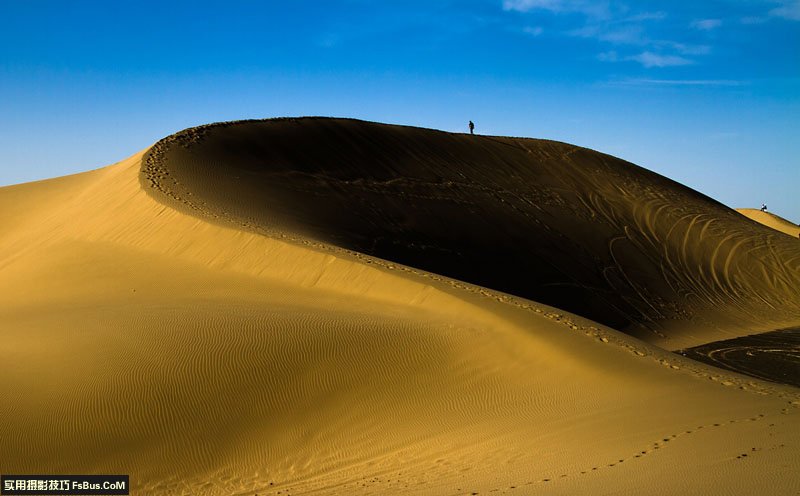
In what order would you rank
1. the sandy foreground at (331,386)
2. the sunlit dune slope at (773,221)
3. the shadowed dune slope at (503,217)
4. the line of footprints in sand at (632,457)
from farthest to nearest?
1. the sunlit dune slope at (773,221)
2. the shadowed dune slope at (503,217)
3. the sandy foreground at (331,386)
4. the line of footprints in sand at (632,457)

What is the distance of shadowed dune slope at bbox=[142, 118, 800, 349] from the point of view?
22.1m

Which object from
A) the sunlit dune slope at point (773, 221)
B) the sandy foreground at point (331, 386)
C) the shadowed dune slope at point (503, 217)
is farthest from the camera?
the sunlit dune slope at point (773, 221)

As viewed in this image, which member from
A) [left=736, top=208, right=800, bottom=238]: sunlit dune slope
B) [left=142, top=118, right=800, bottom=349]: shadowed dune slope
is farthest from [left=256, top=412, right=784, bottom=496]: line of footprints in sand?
[left=736, top=208, right=800, bottom=238]: sunlit dune slope

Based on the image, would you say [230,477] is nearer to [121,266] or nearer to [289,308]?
[289,308]

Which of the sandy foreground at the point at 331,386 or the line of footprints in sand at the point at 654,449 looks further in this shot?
the sandy foreground at the point at 331,386

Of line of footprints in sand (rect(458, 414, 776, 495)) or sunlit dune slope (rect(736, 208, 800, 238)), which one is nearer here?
line of footprints in sand (rect(458, 414, 776, 495))

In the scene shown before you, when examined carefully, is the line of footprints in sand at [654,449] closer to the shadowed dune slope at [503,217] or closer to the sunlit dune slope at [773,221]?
the shadowed dune slope at [503,217]

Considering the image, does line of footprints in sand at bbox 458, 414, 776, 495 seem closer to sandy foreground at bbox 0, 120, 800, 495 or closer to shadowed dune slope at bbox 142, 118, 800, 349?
sandy foreground at bbox 0, 120, 800, 495

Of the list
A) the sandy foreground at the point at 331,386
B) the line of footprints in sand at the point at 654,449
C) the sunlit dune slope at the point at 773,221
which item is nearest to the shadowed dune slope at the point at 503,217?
the sandy foreground at the point at 331,386

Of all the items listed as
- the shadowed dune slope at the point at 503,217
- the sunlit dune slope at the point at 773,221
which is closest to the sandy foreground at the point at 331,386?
the shadowed dune slope at the point at 503,217

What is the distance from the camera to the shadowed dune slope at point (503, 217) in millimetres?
22078

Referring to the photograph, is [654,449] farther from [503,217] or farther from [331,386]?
[503,217]

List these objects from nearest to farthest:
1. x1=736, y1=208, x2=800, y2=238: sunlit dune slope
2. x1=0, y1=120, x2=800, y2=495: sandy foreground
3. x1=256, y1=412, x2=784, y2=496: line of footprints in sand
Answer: x1=256, y1=412, x2=784, y2=496: line of footprints in sand < x1=0, y1=120, x2=800, y2=495: sandy foreground < x1=736, y1=208, x2=800, y2=238: sunlit dune slope

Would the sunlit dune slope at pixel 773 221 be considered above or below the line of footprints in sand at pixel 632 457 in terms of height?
above
